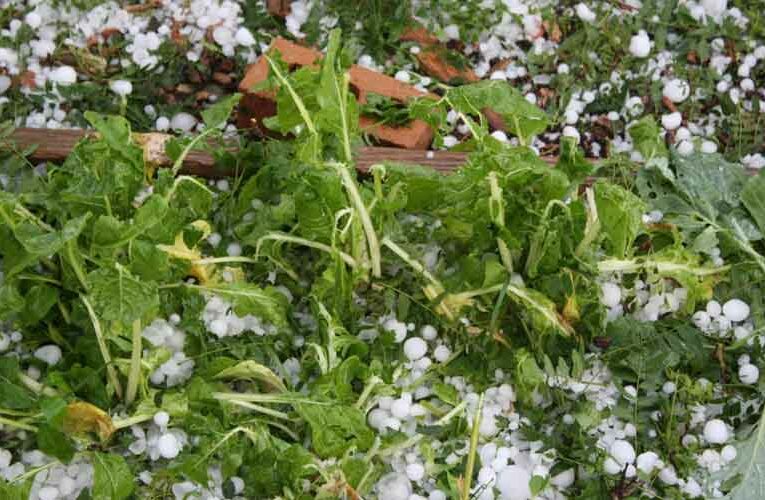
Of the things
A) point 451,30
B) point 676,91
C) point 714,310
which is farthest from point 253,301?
point 676,91

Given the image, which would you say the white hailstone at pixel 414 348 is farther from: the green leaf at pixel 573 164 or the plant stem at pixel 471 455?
the green leaf at pixel 573 164

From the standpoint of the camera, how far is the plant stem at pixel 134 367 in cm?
136

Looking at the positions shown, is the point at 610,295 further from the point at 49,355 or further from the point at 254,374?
the point at 49,355

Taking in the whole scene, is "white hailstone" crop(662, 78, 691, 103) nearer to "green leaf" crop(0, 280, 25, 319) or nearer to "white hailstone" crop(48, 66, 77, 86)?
"white hailstone" crop(48, 66, 77, 86)

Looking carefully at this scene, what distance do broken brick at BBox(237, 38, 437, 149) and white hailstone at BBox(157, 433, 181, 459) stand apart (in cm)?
55

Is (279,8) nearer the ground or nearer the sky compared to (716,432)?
nearer the sky

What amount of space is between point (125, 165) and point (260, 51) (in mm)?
547

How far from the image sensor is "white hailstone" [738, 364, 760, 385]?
1.50 m

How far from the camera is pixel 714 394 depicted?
1.52m

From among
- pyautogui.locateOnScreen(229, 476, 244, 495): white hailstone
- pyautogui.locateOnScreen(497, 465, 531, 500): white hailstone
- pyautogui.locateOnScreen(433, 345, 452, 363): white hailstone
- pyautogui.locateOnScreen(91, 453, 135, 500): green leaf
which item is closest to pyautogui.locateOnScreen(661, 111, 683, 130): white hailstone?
pyautogui.locateOnScreen(433, 345, 452, 363): white hailstone

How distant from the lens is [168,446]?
1.38 meters

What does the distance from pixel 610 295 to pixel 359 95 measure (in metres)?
0.52

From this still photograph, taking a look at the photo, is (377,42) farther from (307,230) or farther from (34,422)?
(34,422)

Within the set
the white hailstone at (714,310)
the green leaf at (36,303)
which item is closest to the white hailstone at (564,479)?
the white hailstone at (714,310)
